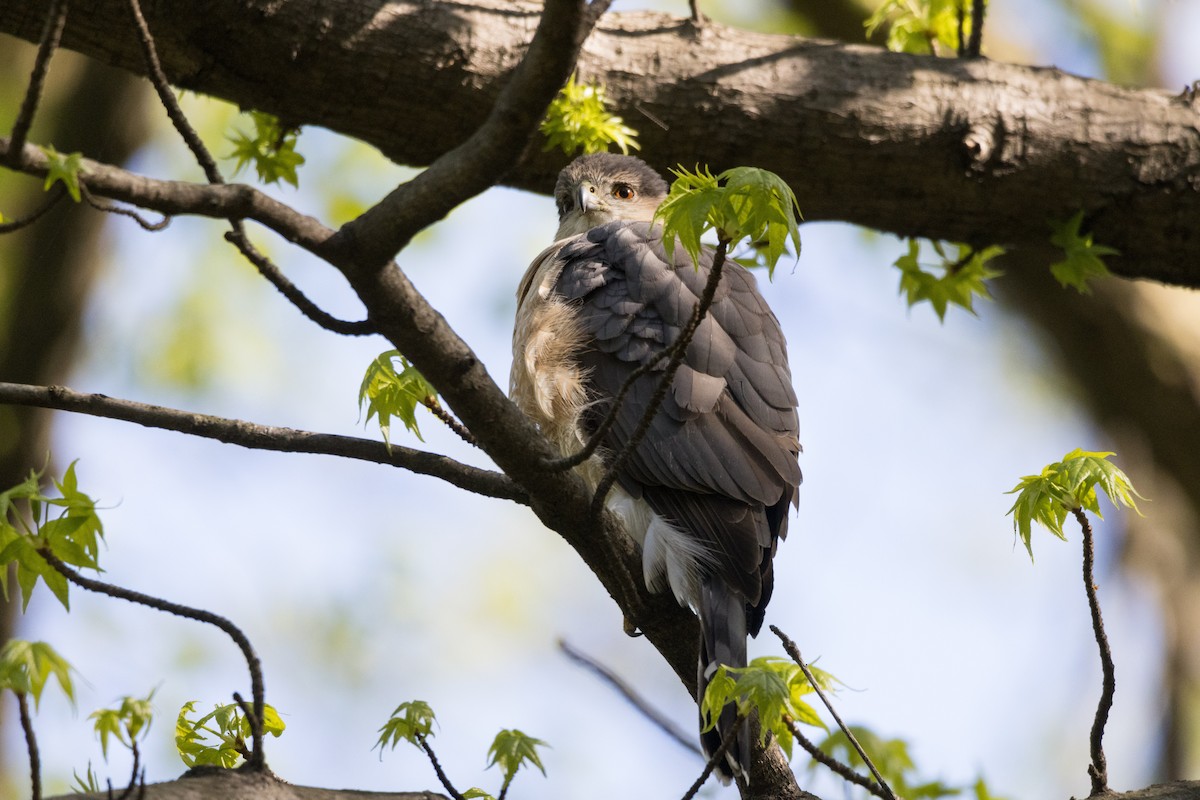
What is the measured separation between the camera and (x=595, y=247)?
4.27 meters

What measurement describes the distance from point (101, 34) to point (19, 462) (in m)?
2.30

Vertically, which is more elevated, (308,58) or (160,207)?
(308,58)

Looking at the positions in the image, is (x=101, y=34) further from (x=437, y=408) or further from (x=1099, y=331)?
(x=1099, y=331)

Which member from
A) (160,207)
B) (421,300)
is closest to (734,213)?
(421,300)

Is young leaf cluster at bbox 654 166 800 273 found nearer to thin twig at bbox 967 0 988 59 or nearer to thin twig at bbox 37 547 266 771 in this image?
thin twig at bbox 37 547 266 771

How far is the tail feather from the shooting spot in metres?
2.97

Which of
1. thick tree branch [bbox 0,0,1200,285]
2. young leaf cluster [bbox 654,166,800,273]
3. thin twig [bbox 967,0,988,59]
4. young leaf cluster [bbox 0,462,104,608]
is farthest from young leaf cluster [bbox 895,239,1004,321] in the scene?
young leaf cluster [bbox 0,462,104,608]

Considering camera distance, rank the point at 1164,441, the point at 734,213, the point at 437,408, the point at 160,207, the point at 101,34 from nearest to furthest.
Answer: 1. the point at 160,207
2. the point at 734,213
3. the point at 437,408
4. the point at 101,34
5. the point at 1164,441

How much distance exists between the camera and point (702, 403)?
3.63 meters

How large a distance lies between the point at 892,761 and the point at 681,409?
1.59 metres

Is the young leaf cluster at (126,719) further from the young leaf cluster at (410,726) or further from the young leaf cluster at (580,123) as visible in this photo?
the young leaf cluster at (580,123)

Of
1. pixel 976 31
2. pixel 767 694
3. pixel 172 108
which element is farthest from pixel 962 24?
pixel 172 108

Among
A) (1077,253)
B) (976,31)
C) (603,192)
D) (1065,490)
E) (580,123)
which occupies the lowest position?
(1065,490)

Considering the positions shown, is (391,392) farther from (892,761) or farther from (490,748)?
(892,761)
